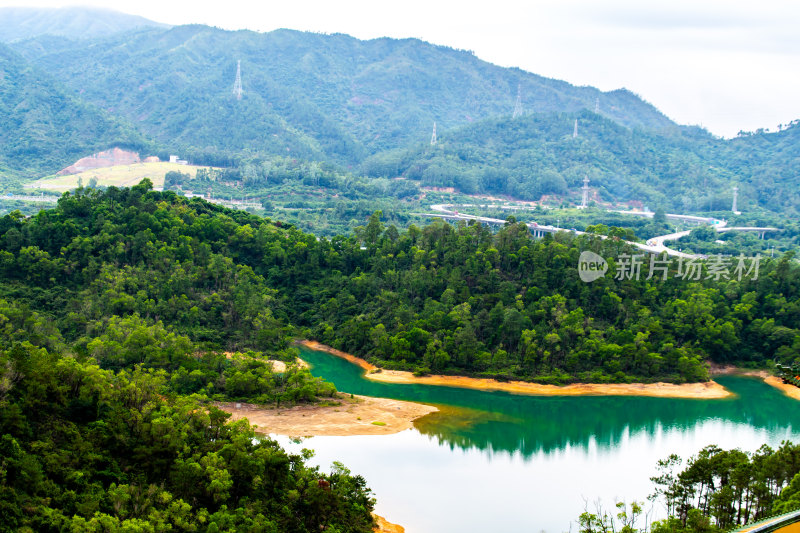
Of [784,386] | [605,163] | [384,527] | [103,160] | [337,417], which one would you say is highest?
[605,163]

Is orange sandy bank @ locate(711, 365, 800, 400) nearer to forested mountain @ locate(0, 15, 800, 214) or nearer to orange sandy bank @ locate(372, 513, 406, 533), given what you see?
orange sandy bank @ locate(372, 513, 406, 533)

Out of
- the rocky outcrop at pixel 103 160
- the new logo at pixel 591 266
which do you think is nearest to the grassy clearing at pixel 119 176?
the rocky outcrop at pixel 103 160

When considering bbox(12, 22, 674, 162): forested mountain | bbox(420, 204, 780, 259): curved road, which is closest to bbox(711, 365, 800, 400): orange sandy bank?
bbox(420, 204, 780, 259): curved road

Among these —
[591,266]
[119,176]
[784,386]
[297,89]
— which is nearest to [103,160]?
[119,176]

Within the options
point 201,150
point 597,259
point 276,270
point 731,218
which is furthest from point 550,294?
point 201,150

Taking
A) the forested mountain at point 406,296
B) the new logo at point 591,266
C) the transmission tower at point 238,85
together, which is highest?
the transmission tower at point 238,85

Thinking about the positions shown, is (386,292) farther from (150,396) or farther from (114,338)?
(150,396)

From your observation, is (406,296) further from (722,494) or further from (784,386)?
(722,494)
